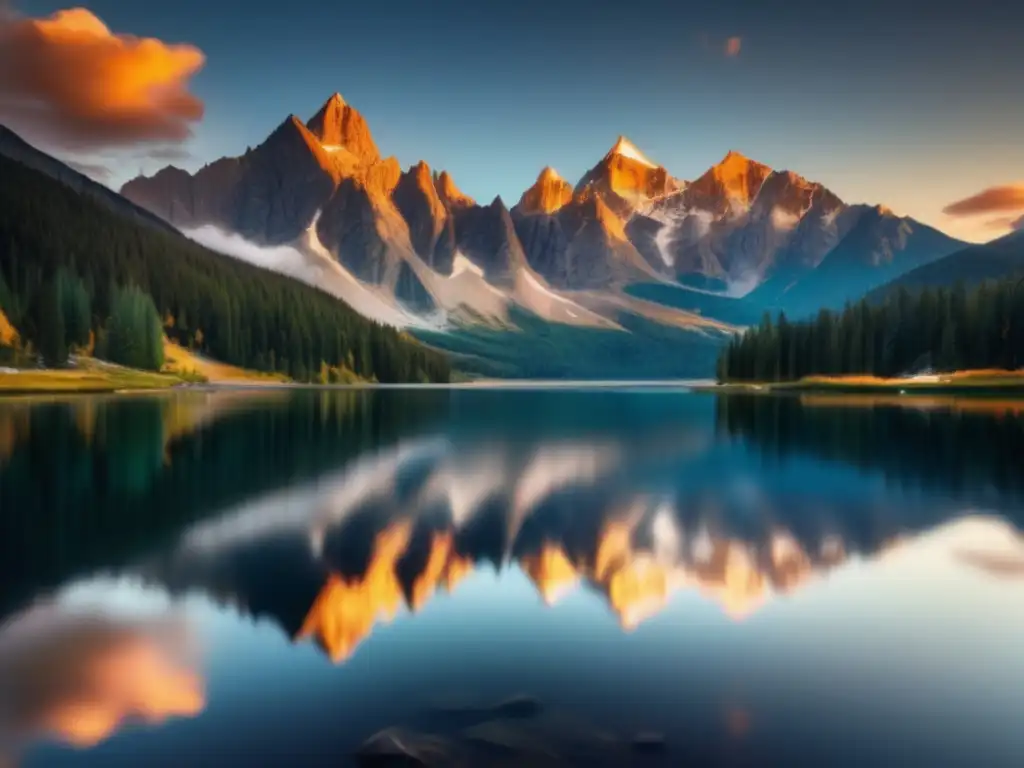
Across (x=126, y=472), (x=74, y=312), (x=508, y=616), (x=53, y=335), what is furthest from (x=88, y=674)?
(x=74, y=312)

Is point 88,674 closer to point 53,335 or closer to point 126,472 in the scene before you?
point 126,472

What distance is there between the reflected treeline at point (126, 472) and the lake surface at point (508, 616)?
26cm

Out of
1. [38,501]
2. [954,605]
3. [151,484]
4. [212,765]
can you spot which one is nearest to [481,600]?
[212,765]

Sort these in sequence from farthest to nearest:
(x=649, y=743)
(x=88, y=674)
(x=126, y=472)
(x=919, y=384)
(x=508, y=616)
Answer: (x=919, y=384), (x=126, y=472), (x=508, y=616), (x=88, y=674), (x=649, y=743)

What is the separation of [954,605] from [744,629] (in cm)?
612

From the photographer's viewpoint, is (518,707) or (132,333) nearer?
(518,707)

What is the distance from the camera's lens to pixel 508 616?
64.3 feet

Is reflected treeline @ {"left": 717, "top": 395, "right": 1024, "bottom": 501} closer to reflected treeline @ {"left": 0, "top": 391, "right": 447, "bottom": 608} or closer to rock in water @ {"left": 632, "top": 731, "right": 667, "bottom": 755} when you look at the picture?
rock in water @ {"left": 632, "top": 731, "right": 667, "bottom": 755}

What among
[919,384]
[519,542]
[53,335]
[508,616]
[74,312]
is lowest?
[508,616]

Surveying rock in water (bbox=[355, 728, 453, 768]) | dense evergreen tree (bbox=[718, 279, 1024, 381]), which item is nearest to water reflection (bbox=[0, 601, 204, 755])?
rock in water (bbox=[355, 728, 453, 768])

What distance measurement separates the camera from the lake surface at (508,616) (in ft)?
43.3

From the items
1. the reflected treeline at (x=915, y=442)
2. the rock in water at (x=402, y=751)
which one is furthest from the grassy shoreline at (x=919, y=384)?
the rock in water at (x=402, y=751)

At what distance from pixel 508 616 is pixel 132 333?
191 meters

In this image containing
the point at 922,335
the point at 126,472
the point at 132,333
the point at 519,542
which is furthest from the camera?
the point at 132,333
